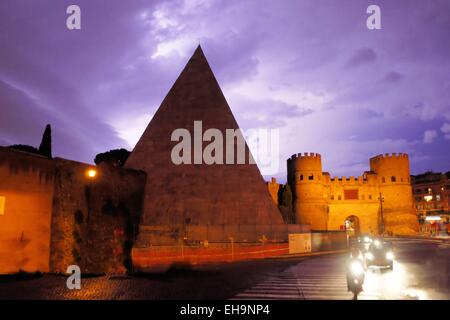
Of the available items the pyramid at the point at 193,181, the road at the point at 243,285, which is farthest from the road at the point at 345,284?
the pyramid at the point at 193,181

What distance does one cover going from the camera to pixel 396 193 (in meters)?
53.9

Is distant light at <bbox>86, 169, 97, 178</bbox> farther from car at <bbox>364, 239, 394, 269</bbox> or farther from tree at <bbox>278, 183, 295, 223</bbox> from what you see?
tree at <bbox>278, 183, 295, 223</bbox>

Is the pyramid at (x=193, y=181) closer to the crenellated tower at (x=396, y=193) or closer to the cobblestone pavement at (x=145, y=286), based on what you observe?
the cobblestone pavement at (x=145, y=286)

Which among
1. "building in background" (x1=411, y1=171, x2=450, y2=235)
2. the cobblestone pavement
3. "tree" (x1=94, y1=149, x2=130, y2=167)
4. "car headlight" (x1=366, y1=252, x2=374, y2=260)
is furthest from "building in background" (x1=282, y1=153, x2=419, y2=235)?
the cobblestone pavement

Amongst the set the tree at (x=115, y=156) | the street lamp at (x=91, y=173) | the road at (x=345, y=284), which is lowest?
the road at (x=345, y=284)

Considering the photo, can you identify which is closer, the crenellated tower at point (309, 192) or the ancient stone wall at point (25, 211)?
the ancient stone wall at point (25, 211)

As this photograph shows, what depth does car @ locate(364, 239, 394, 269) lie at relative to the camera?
12531mm

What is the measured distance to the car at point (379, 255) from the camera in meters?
12.5

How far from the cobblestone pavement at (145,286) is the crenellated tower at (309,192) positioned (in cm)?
4215

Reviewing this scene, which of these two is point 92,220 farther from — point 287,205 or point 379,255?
point 287,205

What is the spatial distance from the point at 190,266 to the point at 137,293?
6.33 metres

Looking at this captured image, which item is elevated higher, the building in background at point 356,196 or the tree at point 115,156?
the tree at point 115,156

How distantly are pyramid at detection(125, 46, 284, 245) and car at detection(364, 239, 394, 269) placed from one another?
22.3 feet
